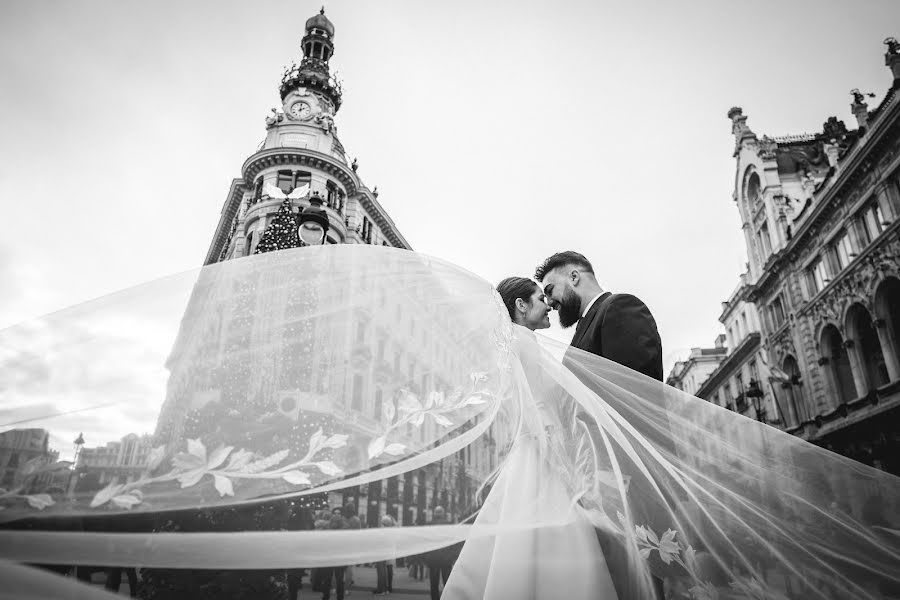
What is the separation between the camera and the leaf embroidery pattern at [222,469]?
63.5 inches

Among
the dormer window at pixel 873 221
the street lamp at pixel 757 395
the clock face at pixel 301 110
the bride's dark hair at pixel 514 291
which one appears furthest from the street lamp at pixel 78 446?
the clock face at pixel 301 110

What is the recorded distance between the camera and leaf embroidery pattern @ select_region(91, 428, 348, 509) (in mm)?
1613

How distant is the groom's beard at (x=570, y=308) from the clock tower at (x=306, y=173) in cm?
2354

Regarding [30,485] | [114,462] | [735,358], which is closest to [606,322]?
[114,462]

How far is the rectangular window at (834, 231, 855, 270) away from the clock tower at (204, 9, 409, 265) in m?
24.6

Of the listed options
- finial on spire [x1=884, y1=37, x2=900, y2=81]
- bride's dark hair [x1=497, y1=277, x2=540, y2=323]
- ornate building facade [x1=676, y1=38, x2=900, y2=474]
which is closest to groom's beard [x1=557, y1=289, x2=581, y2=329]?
bride's dark hair [x1=497, y1=277, x2=540, y2=323]

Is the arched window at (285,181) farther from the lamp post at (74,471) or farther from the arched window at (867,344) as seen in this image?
the lamp post at (74,471)

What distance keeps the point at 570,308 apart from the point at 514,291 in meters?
0.46

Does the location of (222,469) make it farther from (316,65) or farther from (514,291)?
(316,65)

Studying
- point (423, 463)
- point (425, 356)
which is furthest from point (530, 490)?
point (425, 356)

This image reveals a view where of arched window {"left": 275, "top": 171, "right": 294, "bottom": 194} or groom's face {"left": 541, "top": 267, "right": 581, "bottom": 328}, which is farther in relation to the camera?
arched window {"left": 275, "top": 171, "right": 294, "bottom": 194}

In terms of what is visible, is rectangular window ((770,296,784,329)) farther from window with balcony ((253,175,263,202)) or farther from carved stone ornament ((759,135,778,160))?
window with balcony ((253,175,263,202))

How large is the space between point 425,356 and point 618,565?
1.28 m

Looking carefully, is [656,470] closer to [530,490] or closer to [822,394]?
[530,490]
